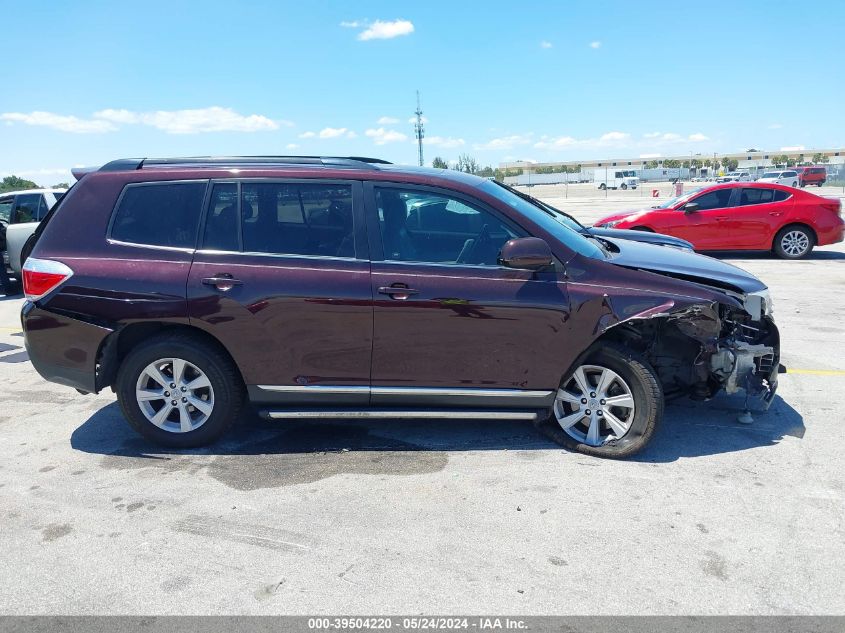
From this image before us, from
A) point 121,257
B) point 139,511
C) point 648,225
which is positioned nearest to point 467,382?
point 139,511

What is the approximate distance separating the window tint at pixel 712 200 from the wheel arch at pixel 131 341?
11.0 metres

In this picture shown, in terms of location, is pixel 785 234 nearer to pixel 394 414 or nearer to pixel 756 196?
pixel 756 196

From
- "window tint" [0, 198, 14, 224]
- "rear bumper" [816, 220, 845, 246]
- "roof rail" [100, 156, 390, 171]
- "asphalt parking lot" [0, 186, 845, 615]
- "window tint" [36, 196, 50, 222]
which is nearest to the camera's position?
"asphalt parking lot" [0, 186, 845, 615]

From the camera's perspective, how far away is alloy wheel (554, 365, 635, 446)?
4141 millimetres

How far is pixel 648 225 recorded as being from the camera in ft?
41.9

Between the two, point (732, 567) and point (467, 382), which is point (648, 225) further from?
point (732, 567)

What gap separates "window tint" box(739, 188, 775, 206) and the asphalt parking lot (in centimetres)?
875

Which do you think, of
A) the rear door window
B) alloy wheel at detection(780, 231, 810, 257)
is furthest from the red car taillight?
alloy wheel at detection(780, 231, 810, 257)

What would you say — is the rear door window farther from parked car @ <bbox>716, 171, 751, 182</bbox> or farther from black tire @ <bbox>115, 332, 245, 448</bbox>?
parked car @ <bbox>716, 171, 751, 182</bbox>

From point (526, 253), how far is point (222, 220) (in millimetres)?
1987

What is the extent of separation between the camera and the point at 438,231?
4.36 meters

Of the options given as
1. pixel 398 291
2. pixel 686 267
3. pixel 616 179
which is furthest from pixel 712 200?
pixel 616 179

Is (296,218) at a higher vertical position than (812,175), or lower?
lower

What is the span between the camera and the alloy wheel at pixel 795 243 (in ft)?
41.3
